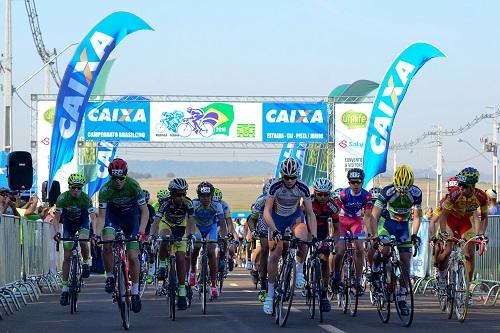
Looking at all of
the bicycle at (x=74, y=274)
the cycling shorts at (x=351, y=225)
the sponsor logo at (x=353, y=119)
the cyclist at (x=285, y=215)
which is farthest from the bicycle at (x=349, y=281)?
the sponsor logo at (x=353, y=119)

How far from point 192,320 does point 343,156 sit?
Result: 3120 cm

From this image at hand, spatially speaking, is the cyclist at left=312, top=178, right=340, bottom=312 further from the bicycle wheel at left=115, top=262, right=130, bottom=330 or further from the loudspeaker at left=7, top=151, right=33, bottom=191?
the loudspeaker at left=7, top=151, right=33, bottom=191

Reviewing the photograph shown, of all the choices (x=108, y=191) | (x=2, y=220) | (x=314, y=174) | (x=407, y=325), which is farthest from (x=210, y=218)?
(x=314, y=174)

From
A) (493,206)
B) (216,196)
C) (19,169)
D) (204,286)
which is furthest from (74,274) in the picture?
(493,206)

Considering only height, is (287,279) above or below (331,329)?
above

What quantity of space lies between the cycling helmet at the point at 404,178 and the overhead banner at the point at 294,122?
31372 millimetres

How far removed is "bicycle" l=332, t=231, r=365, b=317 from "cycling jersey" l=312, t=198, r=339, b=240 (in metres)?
0.32

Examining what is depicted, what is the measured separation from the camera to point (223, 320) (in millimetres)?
15477

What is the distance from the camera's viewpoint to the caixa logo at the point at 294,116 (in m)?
46.9

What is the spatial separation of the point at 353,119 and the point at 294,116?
236 cm

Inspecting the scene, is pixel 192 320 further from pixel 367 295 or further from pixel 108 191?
pixel 367 295

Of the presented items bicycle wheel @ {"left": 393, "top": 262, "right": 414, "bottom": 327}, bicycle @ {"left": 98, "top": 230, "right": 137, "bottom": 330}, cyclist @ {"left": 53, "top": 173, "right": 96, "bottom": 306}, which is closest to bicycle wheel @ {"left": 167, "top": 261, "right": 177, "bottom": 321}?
bicycle @ {"left": 98, "top": 230, "right": 137, "bottom": 330}

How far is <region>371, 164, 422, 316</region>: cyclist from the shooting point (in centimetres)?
1541

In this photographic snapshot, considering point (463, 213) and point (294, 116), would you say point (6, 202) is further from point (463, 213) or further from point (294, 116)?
point (294, 116)
